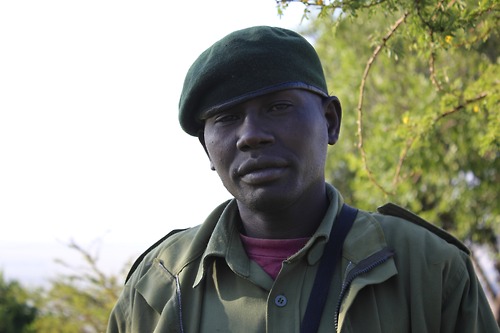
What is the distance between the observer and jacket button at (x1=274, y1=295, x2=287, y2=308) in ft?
7.72

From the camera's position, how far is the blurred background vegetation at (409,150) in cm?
399

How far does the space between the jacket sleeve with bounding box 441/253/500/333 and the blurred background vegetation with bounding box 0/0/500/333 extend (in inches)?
49.1

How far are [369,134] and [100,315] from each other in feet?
14.0

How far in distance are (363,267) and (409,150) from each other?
226cm

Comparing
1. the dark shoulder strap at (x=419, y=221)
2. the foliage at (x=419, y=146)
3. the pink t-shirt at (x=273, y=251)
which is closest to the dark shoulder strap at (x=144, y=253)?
the pink t-shirt at (x=273, y=251)

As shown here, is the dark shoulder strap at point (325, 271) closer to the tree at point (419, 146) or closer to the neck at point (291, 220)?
the neck at point (291, 220)

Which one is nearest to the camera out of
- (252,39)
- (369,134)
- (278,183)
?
(278,183)

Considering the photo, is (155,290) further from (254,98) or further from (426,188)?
(426,188)

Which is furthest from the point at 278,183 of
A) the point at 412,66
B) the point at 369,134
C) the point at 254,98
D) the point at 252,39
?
the point at 412,66

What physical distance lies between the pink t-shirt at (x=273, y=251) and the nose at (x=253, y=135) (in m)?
0.34

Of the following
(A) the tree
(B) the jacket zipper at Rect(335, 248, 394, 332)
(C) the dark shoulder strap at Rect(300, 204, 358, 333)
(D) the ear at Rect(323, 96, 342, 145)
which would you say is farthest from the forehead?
(A) the tree

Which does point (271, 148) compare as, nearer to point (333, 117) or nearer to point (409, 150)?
point (333, 117)

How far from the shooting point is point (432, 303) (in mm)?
2281

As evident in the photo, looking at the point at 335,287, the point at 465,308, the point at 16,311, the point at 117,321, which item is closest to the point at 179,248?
the point at 117,321
